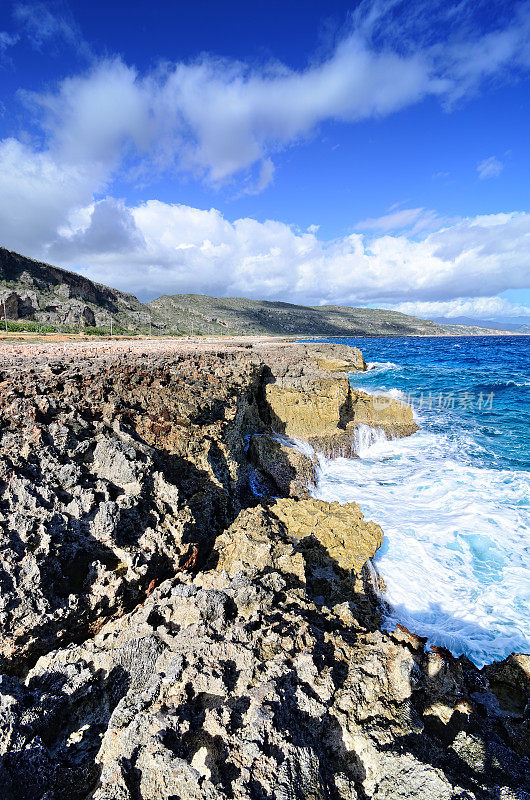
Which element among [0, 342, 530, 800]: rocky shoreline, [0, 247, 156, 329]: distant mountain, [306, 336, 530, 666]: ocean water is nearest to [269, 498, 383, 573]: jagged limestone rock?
[0, 342, 530, 800]: rocky shoreline

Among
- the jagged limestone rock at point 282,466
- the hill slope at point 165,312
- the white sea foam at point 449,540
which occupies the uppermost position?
the hill slope at point 165,312

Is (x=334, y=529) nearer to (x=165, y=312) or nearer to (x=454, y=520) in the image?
(x=454, y=520)

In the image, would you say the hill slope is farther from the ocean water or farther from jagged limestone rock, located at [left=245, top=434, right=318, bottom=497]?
the ocean water

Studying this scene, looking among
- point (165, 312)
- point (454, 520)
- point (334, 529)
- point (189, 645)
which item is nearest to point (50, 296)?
point (165, 312)

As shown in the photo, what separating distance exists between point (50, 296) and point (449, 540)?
204ft

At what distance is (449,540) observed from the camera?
8062 millimetres

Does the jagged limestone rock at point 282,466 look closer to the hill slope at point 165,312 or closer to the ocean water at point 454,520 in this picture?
the ocean water at point 454,520

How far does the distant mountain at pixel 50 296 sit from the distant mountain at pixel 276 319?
60.3 feet

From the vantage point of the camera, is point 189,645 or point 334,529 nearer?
point 189,645

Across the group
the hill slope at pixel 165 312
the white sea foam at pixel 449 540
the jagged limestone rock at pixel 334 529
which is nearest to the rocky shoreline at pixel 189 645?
the jagged limestone rock at pixel 334 529

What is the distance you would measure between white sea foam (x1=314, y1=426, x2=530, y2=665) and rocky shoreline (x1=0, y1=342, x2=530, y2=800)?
1.19 m

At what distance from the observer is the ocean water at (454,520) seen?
599 centimetres

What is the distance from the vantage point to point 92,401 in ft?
18.2

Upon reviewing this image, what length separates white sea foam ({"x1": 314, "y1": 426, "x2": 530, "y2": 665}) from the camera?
5.91 metres
